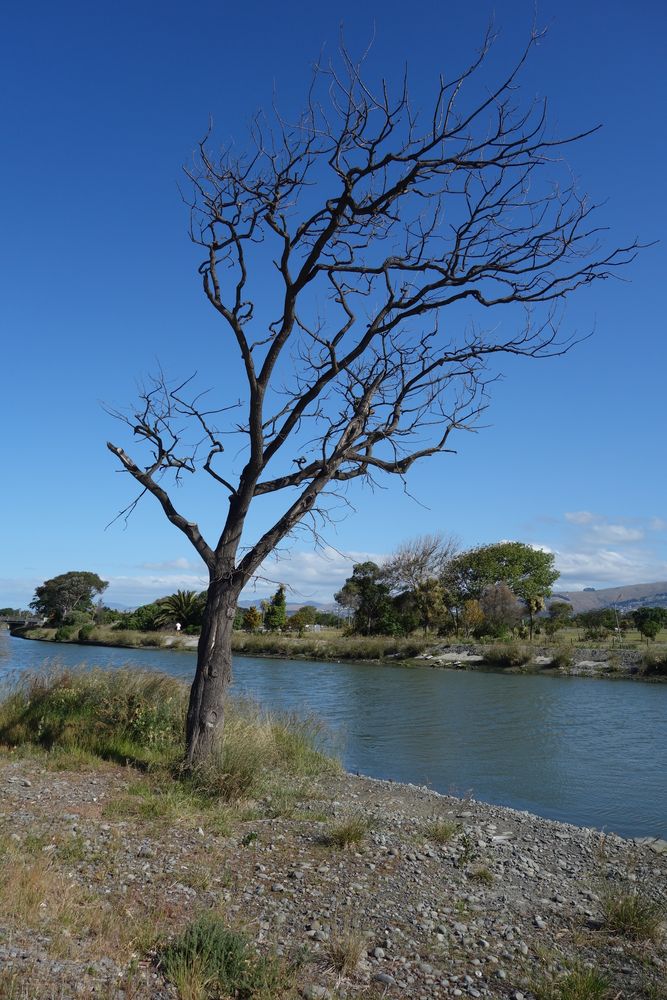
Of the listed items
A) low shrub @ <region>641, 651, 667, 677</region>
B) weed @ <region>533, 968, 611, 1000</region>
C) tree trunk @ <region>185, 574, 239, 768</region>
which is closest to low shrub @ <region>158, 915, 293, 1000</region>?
weed @ <region>533, 968, 611, 1000</region>

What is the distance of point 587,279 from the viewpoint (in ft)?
27.6

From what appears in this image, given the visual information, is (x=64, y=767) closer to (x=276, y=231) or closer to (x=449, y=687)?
(x=276, y=231)

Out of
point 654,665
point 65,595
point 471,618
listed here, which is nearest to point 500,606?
point 471,618

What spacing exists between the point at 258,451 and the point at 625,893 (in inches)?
219

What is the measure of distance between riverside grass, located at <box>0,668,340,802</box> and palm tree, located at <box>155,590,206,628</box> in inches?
2255

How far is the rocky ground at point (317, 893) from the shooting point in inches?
162

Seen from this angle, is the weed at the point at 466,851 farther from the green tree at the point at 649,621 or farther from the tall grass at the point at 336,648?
the green tree at the point at 649,621

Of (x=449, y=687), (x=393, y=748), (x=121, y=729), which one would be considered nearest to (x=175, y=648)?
(x=449, y=687)

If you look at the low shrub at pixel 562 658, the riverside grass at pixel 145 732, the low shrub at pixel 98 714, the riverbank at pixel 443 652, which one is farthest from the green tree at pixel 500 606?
the low shrub at pixel 98 714

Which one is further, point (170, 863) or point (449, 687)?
Result: point (449, 687)

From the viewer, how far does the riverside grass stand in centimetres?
807

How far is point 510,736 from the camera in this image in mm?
19000

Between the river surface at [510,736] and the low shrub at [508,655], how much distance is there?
5.66 metres

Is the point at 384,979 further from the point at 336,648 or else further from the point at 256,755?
the point at 336,648
